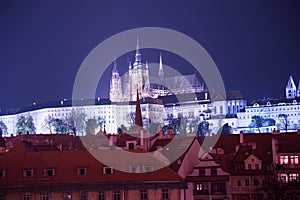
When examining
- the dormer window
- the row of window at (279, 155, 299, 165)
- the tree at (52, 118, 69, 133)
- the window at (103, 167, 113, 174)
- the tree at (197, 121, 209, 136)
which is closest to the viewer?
the window at (103, 167, 113, 174)

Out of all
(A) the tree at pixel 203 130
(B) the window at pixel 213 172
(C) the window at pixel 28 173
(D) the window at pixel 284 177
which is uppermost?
(A) the tree at pixel 203 130

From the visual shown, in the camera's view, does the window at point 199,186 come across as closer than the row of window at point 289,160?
No

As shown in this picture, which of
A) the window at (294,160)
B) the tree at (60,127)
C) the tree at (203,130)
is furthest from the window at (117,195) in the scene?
the tree at (60,127)

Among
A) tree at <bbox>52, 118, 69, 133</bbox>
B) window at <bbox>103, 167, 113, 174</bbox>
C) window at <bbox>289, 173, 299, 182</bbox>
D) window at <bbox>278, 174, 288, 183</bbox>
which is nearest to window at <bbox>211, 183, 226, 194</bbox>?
window at <bbox>278, 174, 288, 183</bbox>

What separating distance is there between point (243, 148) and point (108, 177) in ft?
42.6

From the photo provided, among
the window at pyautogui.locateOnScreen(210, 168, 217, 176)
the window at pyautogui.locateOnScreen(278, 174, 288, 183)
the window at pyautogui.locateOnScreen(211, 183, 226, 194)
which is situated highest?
the window at pyautogui.locateOnScreen(210, 168, 217, 176)

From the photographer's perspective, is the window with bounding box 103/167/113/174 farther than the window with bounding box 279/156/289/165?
No

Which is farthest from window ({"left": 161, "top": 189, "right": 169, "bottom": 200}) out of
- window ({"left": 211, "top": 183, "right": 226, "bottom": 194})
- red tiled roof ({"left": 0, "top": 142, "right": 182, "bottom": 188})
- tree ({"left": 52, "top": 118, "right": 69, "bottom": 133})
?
tree ({"left": 52, "top": 118, "right": 69, "bottom": 133})

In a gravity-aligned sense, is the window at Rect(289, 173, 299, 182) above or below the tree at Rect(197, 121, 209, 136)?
below

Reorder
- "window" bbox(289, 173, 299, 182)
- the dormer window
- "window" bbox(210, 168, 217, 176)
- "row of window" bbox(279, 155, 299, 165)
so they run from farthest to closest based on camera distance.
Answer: "window" bbox(210, 168, 217, 176)
"row of window" bbox(279, 155, 299, 165)
"window" bbox(289, 173, 299, 182)
the dormer window

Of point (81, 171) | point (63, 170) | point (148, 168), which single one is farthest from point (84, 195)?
point (148, 168)

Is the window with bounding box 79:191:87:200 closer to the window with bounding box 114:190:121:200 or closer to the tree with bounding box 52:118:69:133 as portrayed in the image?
the window with bounding box 114:190:121:200

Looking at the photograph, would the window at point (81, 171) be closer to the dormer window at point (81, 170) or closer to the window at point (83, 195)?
the dormer window at point (81, 170)

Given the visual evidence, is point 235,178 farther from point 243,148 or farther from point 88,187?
point 88,187
